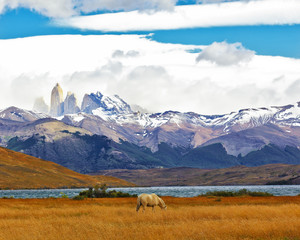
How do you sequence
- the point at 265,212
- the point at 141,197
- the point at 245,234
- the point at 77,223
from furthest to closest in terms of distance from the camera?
the point at 141,197
the point at 265,212
the point at 77,223
the point at 245,234

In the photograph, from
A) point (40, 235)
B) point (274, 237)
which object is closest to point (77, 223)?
point (40, 235)

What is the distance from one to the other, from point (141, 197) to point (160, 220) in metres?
7.53

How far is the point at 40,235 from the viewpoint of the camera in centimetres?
3023

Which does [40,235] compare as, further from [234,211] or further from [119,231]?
[234,211]

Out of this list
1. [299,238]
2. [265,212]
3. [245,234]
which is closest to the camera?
[299,238]

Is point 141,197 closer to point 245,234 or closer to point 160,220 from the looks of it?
point 160,220

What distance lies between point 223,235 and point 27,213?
→ 27226mm

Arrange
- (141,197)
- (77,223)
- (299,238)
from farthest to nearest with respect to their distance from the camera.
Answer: (141,197)
(77,223)
(299,238)

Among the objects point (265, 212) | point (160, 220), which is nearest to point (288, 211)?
point (265, 212)

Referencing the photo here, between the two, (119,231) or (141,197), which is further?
(141,197)

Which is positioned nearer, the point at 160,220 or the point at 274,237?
→ the point at 274,237

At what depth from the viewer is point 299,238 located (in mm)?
28562

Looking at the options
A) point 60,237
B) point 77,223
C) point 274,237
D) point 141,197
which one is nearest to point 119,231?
point 60,237

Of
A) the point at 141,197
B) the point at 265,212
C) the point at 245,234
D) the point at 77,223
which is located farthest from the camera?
the point at 141,197
